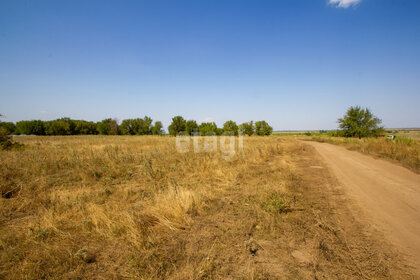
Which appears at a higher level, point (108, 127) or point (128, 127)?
point (108, 127)

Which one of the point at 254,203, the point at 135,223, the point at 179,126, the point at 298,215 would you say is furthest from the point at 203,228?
the point at 179,126

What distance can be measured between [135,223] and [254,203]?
8.90 ft

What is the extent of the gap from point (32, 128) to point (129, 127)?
37489mm

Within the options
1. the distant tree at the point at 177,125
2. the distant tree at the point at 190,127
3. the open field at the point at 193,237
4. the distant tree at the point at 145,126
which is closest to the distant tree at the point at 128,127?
the distant tree at the point at 145,126

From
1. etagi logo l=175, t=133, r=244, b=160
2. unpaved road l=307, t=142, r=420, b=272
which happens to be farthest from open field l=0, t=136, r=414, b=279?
etagi logo l=175, t=133, r=244, b=160

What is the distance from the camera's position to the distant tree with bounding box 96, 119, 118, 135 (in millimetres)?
70850

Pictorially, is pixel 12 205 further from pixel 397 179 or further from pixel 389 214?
pixel 397 179

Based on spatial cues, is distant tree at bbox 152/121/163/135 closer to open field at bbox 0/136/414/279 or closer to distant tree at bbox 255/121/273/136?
distant tree at bbox 255/121/273/136

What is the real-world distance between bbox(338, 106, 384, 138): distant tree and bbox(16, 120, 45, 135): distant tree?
103 m

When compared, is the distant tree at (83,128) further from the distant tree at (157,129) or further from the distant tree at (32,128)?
the distant tree at (157,129)

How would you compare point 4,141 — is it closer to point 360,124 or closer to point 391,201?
point 391,201

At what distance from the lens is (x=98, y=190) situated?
17.4 ft

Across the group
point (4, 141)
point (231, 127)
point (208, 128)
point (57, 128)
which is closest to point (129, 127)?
point (57, 128)

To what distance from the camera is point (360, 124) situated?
3238 cm
